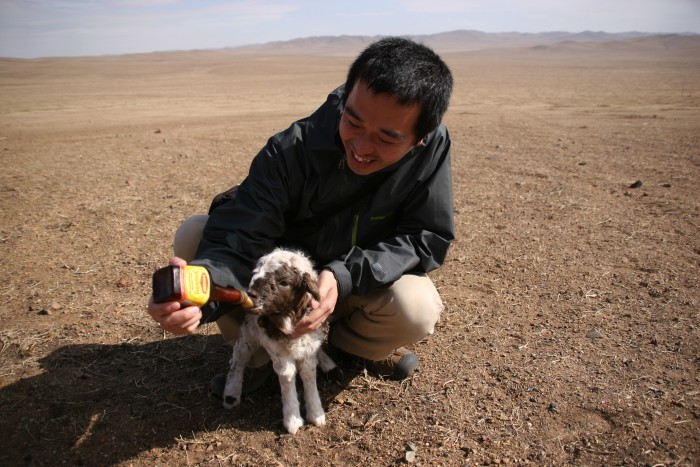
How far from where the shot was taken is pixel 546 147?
10477 millimetres

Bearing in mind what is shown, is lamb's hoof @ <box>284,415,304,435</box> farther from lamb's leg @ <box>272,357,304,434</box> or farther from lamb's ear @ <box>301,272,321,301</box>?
lamb's ear @ <box>301,272,321,301</box>

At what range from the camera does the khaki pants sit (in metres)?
3.05

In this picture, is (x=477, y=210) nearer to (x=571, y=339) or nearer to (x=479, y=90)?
A: (x=571, y=339)

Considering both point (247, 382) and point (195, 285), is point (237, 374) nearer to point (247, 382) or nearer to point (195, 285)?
point (247, 382)

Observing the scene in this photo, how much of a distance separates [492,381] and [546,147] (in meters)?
8.34

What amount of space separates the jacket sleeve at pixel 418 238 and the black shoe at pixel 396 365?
66 cm

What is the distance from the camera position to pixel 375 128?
2.59 m

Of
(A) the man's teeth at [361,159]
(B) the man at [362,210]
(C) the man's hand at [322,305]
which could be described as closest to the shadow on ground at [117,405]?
(B) the man at [362,210]

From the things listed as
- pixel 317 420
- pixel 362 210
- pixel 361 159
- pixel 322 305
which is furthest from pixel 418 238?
pixel 317 420

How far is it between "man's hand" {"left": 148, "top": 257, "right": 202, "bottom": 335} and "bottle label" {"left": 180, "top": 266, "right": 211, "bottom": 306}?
0.05m

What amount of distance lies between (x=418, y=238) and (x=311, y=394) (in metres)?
1.19

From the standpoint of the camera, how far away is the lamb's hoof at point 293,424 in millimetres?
2920

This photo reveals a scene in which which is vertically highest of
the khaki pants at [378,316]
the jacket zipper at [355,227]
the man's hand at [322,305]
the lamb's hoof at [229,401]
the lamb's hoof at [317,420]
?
the jacket zipper at [355,227]

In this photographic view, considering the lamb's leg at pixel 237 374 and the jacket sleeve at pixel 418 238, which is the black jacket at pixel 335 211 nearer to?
the jacket sleeve at pixel 418 238
